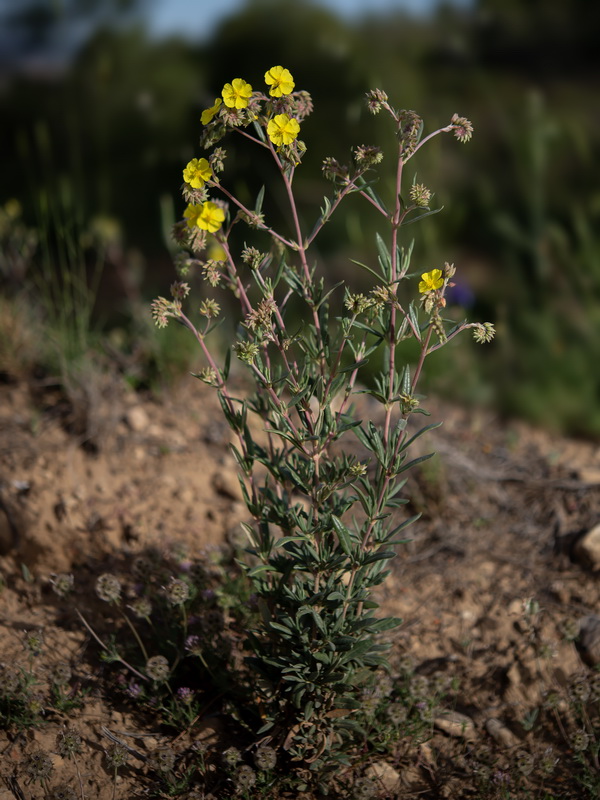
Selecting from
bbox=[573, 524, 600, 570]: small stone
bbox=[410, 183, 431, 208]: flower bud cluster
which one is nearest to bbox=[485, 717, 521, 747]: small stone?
bbox=[573, 524, 600, 570]: small stone

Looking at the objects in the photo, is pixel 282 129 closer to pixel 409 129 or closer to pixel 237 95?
pixel 237 95

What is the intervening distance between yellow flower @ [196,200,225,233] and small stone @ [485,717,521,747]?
1.64 m

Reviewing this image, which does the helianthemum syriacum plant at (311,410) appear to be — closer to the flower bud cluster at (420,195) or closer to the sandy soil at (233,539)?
the flower bud cluster at (420,195)

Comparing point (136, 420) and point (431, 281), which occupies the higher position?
point (431, 281)

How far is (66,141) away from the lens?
5402mm

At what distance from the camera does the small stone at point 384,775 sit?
7.11 feet

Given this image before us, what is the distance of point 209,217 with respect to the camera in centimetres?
173

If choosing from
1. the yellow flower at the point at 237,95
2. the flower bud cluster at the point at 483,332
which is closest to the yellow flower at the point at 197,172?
the yellow flower at the point at 237,95

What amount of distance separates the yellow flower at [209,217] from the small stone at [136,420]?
173 centimetres

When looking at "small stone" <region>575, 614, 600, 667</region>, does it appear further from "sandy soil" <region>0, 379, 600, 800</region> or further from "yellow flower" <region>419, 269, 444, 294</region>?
"yellow flower" <region>419, 269, 444, 294</region>

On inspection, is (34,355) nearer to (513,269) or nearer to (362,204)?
(362,204)

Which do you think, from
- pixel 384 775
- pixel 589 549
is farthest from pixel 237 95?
pixel 589 549

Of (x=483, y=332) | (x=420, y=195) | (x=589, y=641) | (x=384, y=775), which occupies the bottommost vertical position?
(x=384, y=775)

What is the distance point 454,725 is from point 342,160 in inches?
128
